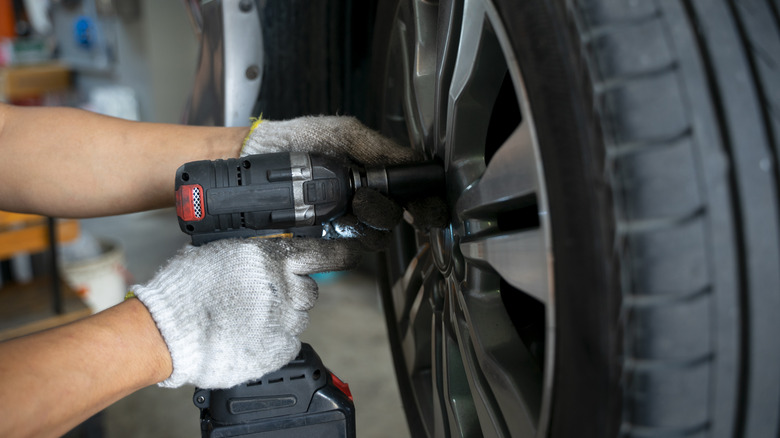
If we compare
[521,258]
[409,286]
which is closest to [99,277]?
[409,286]

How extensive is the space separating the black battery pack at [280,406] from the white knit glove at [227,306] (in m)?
0.05

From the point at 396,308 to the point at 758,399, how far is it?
2.38 ft

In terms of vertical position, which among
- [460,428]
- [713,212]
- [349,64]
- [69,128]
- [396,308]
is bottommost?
[460,428]

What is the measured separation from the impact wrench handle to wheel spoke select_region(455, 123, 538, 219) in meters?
0.09

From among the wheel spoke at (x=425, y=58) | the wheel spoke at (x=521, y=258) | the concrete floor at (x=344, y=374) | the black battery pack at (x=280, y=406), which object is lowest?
the concrete floor at (x=344, y=374)

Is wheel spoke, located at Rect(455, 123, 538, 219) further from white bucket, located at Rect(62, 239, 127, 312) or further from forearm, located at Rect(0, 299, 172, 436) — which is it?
white bucket, located at Rect(62, 239, 127, 312)

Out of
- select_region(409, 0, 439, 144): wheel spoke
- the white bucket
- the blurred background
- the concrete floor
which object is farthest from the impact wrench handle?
the white bucket

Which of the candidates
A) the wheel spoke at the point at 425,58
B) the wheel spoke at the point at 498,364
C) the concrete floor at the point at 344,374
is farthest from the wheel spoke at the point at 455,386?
the concrete floor at the point at 344,374

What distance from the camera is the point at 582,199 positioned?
46 centimetres

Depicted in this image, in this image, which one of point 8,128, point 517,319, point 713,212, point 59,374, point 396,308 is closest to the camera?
point 713,212

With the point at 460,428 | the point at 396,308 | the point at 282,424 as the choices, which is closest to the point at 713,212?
the point at 460,428

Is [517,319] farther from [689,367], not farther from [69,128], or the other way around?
[69,128]

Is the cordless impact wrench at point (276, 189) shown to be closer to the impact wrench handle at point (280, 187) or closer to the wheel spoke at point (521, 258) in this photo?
the impact wrench handle at point (280, 187)

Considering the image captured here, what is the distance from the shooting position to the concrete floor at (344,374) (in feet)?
5.76
